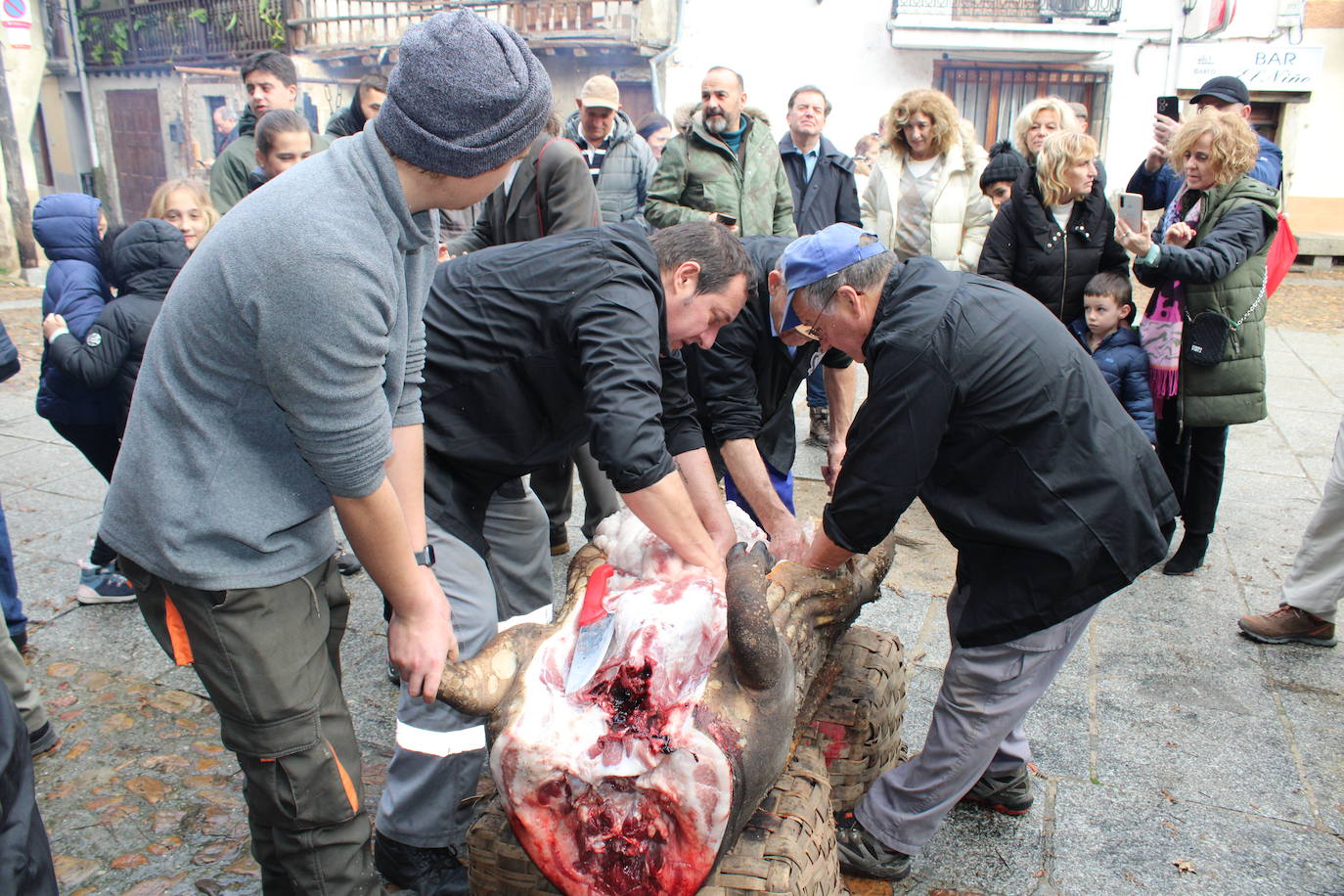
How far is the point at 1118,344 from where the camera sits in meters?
4.78

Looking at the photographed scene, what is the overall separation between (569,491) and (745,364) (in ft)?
5.36

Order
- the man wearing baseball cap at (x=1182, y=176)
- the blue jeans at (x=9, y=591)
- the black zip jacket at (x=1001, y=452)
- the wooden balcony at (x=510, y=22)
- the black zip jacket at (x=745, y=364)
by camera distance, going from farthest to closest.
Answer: the wooden balcony at (x=510, y=22) < the man wearing baseball cap at (x=1182, y=176) < the blue jeans at (x=9, y=591) < the black zip jacket at (x=745, y=364) < the black zip jacket at (x=1001, y=452)

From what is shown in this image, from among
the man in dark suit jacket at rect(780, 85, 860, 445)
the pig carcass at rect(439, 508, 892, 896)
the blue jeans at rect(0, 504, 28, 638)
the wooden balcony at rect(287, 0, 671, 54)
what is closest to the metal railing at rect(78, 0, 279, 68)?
the wooden balcony at rect(287, 0, 671, 54)

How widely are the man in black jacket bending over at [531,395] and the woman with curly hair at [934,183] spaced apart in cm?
358

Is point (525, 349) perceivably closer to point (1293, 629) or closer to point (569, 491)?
point (569, 491)

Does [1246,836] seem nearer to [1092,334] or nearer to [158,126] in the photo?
[1092,334]

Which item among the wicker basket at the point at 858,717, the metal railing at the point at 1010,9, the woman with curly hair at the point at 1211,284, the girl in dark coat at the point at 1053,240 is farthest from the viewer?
the metal railing at the point at 1010,9

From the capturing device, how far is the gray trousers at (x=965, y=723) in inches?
99.3

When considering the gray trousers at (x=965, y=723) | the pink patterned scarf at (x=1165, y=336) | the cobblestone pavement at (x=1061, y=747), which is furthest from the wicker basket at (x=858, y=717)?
the pink patterned scarf at (x=1165, y=336)

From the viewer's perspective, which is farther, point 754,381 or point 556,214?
point 556,214

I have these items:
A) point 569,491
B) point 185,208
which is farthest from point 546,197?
point 185,208

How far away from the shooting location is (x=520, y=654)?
85.7 inches

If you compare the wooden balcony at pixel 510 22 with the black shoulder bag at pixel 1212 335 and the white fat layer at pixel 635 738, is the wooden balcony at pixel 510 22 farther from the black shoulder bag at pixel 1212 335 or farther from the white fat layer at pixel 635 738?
the white fat layer at pixel 635 738

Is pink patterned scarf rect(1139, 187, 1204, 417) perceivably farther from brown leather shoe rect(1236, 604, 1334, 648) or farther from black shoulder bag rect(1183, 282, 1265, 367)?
brown leather shoe rect(1236, 604, 1334, 648)
